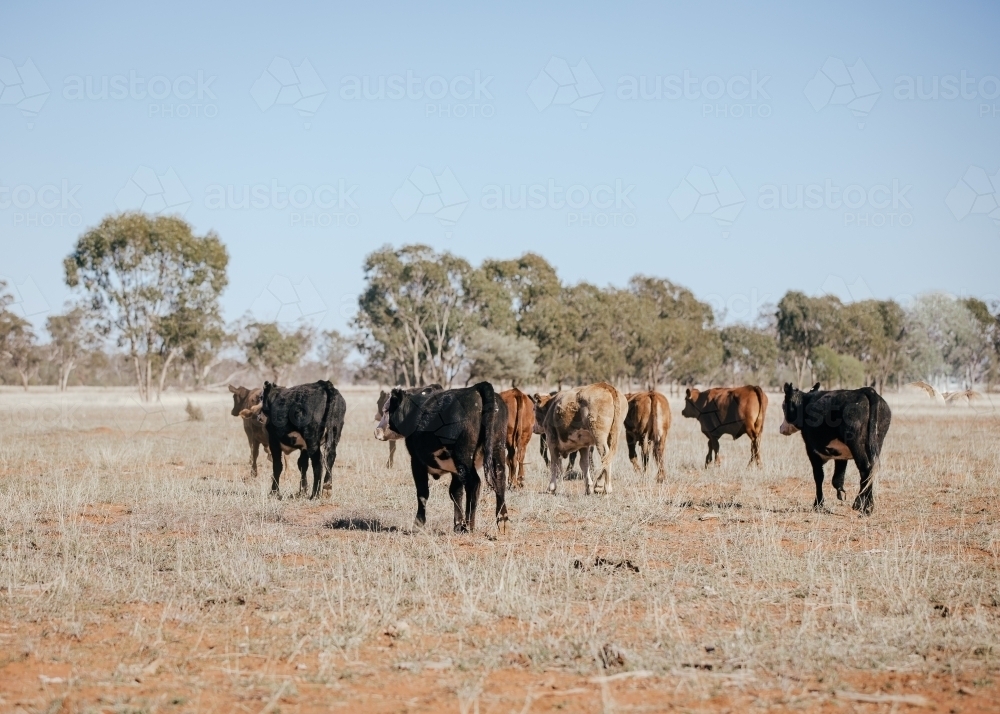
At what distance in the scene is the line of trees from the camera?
5356 centimetres

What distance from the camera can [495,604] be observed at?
21.9 feet

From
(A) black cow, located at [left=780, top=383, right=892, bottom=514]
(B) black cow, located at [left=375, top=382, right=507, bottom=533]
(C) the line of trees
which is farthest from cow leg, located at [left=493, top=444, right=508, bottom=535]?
(C) the line of trees

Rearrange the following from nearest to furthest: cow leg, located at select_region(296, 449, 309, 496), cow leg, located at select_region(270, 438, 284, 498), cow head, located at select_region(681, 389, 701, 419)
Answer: cow leg, located at select_region(296, 449, 309, 496)
cow leg, located at select_region(270, 438, 284, 498)
cow head, located at select_region(681, 389, 701, 419)

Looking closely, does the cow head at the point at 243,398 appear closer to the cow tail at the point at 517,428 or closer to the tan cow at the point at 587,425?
the cow tail at the point at 517,428

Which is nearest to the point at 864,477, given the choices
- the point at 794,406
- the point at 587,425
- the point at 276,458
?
the point at 794,406

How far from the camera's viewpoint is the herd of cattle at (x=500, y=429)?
32.8 ft

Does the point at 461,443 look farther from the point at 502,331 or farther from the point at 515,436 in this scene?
the point at 502,331

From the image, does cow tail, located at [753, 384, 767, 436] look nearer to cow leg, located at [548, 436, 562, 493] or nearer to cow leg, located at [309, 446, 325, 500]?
cow leg, located at [548, 436, 562, 493]

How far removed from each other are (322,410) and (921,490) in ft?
28.9

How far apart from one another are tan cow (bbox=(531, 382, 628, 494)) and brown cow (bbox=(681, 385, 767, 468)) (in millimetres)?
4441

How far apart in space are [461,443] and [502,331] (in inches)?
2082

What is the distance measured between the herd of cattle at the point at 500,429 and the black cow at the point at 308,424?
0.01m

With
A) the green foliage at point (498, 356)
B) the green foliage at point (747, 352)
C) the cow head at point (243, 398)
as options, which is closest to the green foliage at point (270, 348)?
the green foliage at point (498, 356)

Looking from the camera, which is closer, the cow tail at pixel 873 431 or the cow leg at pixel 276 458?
the cow tail at pixel 873 431
